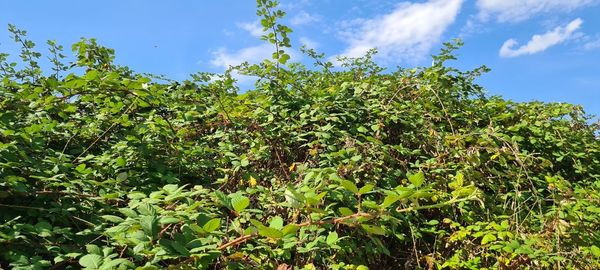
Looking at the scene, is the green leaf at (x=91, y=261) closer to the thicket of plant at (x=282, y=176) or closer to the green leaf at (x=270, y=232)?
the thicket of plant at (x=282, y=176)

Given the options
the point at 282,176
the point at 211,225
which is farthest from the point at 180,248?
the point at 282,176

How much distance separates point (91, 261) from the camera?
4.75 ft

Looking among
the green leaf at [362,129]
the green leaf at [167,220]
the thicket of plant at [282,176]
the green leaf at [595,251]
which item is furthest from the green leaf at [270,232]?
the green leaf at [362,129]

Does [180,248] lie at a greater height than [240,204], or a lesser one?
lesser

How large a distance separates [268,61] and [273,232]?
2566mm

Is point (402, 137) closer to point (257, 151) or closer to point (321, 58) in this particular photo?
point (257, 151)

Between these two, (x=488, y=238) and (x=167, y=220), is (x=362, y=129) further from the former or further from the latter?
(x=167, y=220)

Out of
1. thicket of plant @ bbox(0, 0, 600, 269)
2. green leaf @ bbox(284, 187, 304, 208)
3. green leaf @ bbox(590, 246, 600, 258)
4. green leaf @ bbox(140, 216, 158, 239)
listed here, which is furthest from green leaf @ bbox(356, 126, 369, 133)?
green leaf @ bbox(140, 216, 158, 239)

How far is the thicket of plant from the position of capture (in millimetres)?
1735

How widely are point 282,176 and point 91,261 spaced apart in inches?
63.9

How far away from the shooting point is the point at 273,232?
4.77 ft

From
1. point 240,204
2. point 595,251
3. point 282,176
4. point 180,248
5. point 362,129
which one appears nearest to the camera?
point 180,248

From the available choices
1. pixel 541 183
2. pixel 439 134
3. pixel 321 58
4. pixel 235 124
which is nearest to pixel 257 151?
pixel 235 124

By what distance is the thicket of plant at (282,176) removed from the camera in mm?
1735
